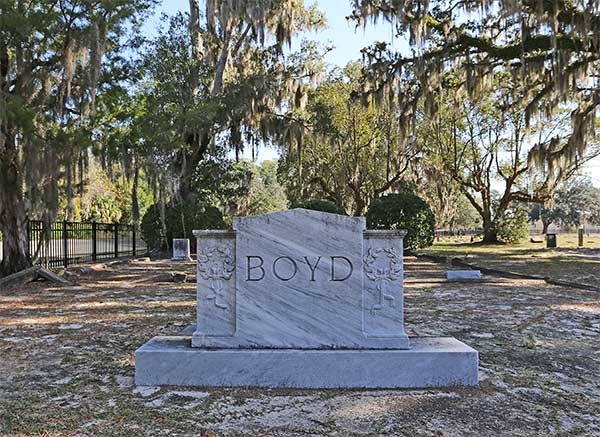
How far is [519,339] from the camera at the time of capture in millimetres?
5281

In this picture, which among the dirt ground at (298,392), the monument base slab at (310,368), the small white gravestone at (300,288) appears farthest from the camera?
the small white gravestone at (300,288)

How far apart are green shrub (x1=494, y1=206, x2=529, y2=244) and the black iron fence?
19.3 m

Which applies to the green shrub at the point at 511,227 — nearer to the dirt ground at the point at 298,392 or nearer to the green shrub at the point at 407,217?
the green shrub at the point at 407,217

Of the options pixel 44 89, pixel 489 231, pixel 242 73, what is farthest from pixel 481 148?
pixel 44 89

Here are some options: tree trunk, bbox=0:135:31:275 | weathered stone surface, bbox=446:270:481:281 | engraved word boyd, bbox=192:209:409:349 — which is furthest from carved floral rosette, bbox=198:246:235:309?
tree trunk, bbox=0:135:31:275

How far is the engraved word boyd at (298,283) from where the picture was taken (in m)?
3.97

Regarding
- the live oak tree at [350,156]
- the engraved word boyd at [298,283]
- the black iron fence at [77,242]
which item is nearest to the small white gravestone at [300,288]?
the engraved word boyd at [298,283]

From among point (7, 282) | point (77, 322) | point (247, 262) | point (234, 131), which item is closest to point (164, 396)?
point (247, 262)

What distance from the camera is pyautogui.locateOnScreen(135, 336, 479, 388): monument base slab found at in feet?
12.4

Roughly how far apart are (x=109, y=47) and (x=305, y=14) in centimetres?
1167

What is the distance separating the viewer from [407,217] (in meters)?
18.8

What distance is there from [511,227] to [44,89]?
973 inches

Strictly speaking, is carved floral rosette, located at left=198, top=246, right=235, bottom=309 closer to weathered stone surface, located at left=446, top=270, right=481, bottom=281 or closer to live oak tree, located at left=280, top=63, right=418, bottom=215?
weathered stone surface, located at left=446, top=270, right=481, bottom=281

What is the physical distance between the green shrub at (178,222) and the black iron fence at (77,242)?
0.73 m
